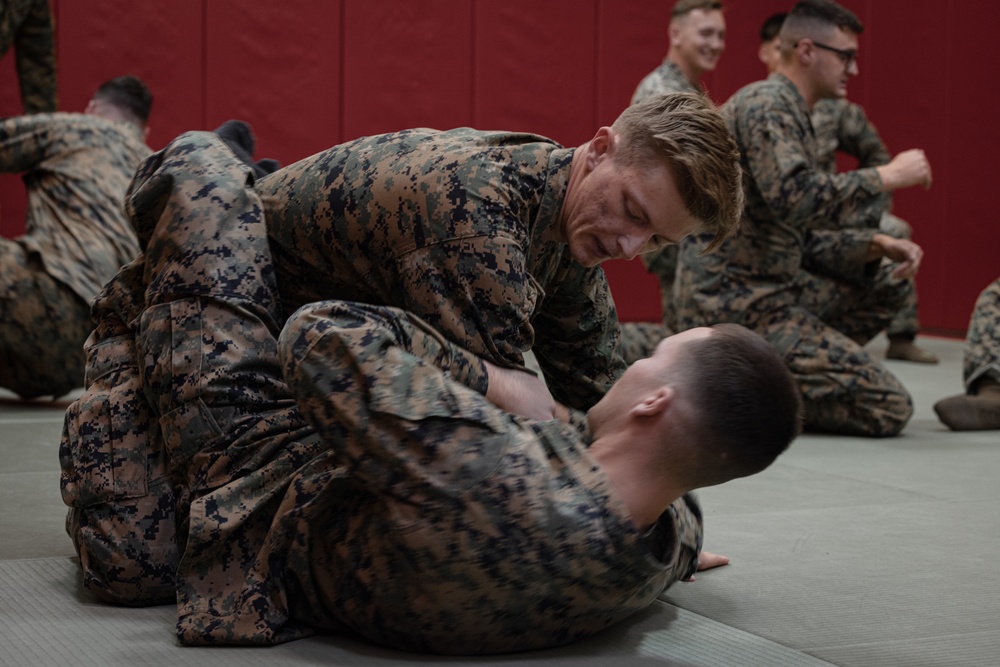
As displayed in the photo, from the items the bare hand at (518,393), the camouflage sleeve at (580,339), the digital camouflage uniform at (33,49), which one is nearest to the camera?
the bare hand at (518,393)

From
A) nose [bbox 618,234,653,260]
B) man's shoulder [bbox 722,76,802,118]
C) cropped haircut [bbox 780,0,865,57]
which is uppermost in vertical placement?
cropped haircut [bbox 780,0,865,57]

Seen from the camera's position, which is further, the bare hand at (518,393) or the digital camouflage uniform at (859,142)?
the digital camouflage uniform at (859,142)

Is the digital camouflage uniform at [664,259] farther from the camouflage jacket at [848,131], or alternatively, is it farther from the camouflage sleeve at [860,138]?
the camouflage sleeve at [860,138]

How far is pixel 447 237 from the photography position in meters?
1.89

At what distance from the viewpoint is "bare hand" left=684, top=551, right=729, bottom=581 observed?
2.33m

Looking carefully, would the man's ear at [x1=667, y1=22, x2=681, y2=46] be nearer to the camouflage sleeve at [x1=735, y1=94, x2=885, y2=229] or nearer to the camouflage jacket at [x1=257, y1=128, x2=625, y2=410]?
the camouflage sleeve at [x1=735, y1=94, x2=885, y2=229]

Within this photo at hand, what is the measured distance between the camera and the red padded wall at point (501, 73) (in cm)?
619

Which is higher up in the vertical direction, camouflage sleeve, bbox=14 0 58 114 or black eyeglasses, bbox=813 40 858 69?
black eyeglasses, bbox=813 40 858 69

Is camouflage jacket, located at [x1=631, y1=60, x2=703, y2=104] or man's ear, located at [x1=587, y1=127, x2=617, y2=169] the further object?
camouflage jacket, located at [x1=631, y1=60, x2=703, y2=104]

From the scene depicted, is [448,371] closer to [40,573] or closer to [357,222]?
[357,222]

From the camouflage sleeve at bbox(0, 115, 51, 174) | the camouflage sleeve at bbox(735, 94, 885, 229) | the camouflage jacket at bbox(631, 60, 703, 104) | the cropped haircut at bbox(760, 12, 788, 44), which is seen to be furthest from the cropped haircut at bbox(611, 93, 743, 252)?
the cropped haircut at bbox(760, 12, 788, 44)

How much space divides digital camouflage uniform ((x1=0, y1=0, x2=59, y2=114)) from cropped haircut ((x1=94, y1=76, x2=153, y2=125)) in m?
0.88

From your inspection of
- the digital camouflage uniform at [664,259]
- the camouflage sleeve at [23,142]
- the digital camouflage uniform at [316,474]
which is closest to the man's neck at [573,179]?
the digital camouflage uniform at [316,474]

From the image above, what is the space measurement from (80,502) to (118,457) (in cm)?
10
